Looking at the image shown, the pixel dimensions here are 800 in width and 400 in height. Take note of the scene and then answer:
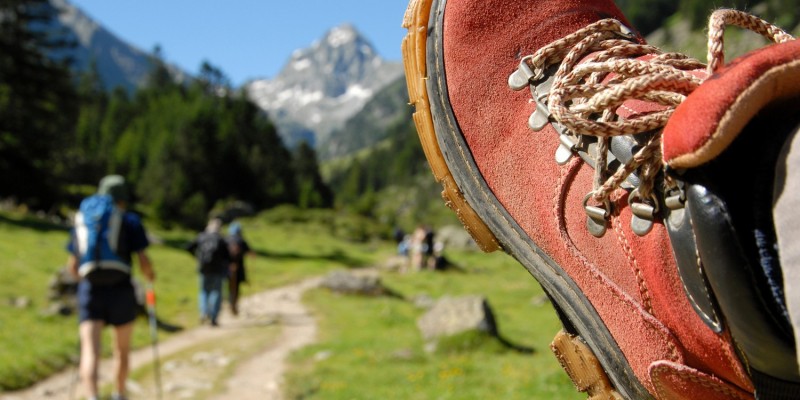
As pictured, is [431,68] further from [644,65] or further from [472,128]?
[644,65]

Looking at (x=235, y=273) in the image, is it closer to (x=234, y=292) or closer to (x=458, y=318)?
(x=234, y=292)

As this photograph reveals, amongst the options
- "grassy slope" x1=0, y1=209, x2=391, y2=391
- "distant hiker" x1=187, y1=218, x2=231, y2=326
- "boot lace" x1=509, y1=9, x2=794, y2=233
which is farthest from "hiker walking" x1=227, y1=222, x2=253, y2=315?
"boot lace" x1=509, y1=9, x2=794, y2=233

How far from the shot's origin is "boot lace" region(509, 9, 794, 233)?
1.30 m

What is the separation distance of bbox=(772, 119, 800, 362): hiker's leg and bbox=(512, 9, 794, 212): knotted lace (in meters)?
0.31

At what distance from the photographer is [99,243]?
554 centimetres

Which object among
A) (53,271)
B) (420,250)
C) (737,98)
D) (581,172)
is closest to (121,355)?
(581,172)

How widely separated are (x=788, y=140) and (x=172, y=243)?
27.3 m

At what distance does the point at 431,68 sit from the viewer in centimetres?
196

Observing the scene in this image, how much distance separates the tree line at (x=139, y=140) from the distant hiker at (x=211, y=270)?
65.2 ft

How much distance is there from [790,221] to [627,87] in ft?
1.41

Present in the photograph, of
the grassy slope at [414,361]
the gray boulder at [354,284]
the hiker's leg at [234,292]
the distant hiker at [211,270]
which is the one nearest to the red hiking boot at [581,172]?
the grassy slope at [414,361]

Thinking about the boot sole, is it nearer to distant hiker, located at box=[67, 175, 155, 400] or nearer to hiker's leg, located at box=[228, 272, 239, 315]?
distant hiker, located at box=[67, 175, 155, 400]

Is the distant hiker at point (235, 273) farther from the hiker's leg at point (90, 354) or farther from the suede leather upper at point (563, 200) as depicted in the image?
the suede leather upper at point (563, 200)

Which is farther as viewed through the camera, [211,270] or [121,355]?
[211,270]
